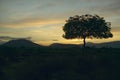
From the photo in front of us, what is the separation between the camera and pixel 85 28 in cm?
9850

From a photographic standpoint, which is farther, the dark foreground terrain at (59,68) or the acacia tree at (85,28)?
the acacia tree at (85,28)

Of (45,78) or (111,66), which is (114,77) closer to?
(111,66)

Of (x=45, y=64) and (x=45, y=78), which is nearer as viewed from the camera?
(x=45, y=78)

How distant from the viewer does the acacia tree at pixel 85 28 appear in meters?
98.7

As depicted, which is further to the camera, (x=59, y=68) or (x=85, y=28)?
(x=85, y=28)

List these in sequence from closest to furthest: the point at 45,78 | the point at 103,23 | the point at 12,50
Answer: the point at 45,78 → the point at 12,50 → the point at 103,23

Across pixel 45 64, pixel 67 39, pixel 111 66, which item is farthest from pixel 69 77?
pixel 67 39

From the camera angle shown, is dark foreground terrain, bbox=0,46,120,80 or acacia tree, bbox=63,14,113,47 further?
acacia tree, bbox=63,14,113,47

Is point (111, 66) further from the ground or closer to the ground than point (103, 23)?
closer to the ground

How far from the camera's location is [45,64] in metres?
49.1

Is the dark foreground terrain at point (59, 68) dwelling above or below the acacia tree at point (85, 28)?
below

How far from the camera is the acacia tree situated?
9869 cm

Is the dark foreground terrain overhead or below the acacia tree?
below

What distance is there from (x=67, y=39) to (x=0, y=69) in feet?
185
